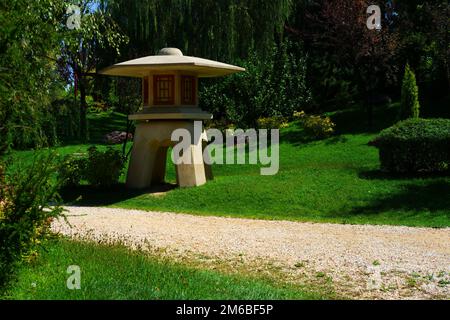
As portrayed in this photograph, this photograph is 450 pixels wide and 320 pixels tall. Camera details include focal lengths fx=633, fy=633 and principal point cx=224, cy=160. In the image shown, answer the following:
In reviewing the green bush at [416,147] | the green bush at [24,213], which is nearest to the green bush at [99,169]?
the green bush at [416,147]

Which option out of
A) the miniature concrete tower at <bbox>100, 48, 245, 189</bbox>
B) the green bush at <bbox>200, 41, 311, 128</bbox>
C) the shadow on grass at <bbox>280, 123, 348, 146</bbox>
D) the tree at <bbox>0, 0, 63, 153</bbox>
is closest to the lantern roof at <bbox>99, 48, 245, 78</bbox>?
the miniature concrete tower at <bbox>100, 48, 245, 189</bbox>

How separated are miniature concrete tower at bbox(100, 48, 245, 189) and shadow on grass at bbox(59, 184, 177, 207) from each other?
1.26ft

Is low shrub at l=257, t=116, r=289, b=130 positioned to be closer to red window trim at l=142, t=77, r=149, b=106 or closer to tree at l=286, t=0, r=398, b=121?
tree at l=286, t=0, r=398, b=121

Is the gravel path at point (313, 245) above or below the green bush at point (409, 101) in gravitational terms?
below

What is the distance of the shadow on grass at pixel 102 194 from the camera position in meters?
15.8

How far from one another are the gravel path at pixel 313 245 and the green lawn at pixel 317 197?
157 cm

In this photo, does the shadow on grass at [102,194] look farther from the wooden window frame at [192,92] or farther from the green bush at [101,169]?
the wooden window frame at [192,92]

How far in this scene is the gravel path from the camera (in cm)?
753

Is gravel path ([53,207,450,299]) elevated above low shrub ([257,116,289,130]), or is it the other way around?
low shrub ([257,116,289,130])
